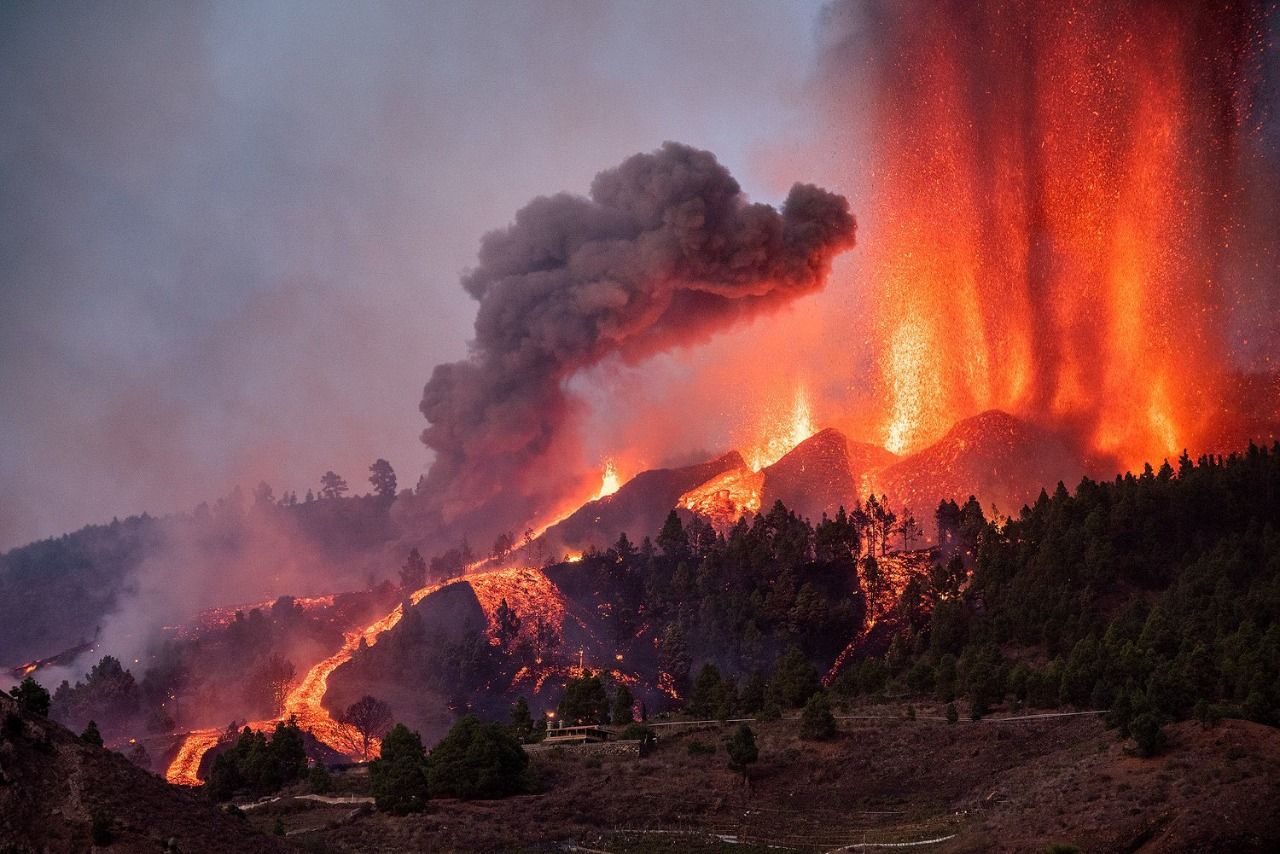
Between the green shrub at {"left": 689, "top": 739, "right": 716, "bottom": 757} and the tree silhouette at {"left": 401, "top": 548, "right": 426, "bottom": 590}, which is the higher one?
the tree silhouette at {"left": 401, "top": 548, "right": 426, "bottom": 590}

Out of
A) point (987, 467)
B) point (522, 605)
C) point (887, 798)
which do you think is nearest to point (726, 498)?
point (987, 467)

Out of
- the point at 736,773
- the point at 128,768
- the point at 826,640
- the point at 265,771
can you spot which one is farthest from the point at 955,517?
the point at 128,768

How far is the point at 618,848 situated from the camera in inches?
2199

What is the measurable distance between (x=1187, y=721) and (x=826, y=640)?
62.7 m

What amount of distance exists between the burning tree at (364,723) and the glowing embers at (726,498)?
6513cm

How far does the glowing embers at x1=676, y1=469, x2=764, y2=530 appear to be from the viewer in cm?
17612

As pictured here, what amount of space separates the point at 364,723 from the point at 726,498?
255ft

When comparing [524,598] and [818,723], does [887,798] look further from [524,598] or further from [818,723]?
[524,598]

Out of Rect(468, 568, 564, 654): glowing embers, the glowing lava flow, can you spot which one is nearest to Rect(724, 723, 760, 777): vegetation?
the glowing lava flow

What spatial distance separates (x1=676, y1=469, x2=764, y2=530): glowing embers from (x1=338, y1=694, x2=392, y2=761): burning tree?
65128 millimetres

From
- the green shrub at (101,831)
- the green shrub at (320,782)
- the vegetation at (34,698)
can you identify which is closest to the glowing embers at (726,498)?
the green shrub at (320,782)

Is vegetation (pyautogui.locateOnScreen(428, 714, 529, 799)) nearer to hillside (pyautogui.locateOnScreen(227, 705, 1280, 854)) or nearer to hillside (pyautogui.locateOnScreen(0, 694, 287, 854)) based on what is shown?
hillside (pyautogui.locateOnScreen(227, 705, 1280, 854))

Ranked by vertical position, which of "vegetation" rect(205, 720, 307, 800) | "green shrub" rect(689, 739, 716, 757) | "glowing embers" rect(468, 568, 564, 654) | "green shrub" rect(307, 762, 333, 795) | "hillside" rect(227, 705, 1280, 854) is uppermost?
"glowing embers" rect(468, 568, 564, 654)

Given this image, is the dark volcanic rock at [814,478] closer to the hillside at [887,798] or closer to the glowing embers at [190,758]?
the glowing embers at [190,758]
